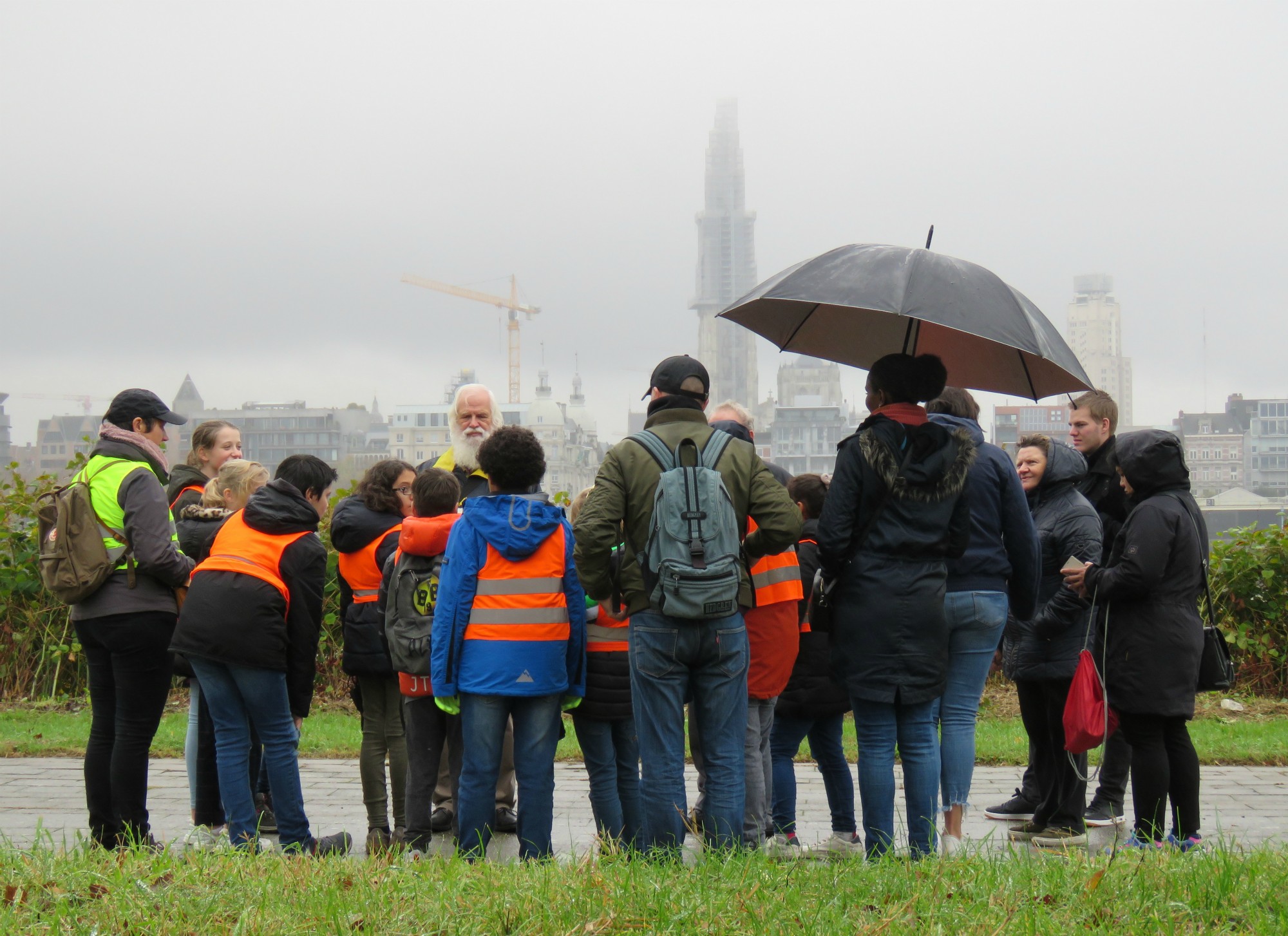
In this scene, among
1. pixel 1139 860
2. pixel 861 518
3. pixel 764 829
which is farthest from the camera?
pixel 764 829

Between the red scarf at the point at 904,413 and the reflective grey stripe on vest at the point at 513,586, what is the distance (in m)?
1.56

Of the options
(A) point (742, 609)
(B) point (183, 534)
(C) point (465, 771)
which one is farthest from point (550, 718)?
(B) point (183, 534)

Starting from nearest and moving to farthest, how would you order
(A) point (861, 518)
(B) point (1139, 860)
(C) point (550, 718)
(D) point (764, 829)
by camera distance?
(B) point (1139, 860) → (A) point (861, 518) → (C) point (550, 718) → (D) point (764, 829)

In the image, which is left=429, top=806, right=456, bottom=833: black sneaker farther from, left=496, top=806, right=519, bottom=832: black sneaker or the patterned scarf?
the patterned scarf

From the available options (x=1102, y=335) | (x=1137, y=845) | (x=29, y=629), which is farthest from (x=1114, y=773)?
(x=1102, y=335)

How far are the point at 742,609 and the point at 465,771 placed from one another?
1.35 meters

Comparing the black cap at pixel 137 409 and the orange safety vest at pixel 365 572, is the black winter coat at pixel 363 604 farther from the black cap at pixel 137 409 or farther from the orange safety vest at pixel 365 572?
the black cap at pixel 137 409

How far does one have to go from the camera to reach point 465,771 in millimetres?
4949

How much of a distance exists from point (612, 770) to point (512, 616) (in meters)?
0.89

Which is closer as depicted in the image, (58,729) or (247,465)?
(247,465)

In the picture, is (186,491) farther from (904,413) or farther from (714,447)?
(904,413)

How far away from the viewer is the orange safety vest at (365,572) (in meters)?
5.85

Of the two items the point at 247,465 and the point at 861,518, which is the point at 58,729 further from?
the point at 861,518

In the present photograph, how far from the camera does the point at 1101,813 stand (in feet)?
20.0
